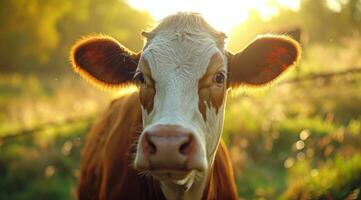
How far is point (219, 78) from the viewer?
3.44m

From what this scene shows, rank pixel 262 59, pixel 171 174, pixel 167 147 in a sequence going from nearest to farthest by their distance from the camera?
pixel 167 147
pixel 171 174
pixel 262 59

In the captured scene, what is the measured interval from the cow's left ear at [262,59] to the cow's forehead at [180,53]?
1.01ft

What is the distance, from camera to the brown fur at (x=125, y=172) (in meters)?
3.88

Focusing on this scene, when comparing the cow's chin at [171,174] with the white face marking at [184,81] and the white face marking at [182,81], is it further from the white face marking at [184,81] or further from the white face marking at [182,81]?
the white face marking at [182,81]

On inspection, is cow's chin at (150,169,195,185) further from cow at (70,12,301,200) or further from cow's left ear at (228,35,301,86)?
cow's left ear at (228,35,301,86)

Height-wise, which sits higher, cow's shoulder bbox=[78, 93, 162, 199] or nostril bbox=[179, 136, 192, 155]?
nostril bbox=[179, 136, 192, 155]

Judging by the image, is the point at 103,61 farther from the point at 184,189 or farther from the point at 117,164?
the point at 184,189

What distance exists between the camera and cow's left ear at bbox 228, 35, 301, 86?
3.80 m

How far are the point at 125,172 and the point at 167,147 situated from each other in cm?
126

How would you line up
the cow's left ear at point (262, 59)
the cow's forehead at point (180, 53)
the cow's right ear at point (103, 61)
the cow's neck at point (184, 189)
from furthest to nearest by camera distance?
the cow's right ear at point (103, 61) < the cow's left ear at point (262, 59) < the cow's neck at point (184, 189) < the cow's forehead at point (180, 53)

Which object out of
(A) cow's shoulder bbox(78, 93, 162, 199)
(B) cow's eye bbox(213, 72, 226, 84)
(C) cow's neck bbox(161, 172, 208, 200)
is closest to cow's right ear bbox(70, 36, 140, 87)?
(A) cow's shoulder bbox(78, 93, 162, 199)

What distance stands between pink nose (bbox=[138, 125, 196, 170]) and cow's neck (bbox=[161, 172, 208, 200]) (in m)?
0.75

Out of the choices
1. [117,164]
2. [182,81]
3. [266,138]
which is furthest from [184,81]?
[266,138]

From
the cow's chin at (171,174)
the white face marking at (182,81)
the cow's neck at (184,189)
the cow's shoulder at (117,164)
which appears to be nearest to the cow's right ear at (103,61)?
the cow's shoulder at (117,164)
